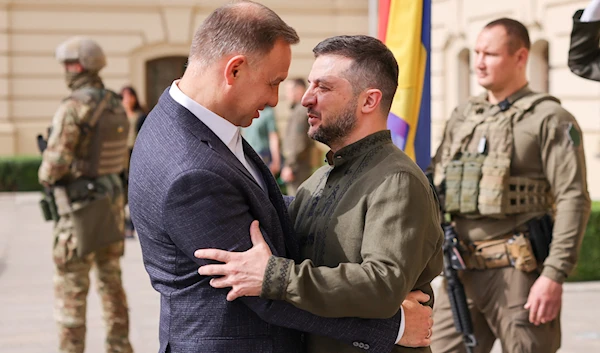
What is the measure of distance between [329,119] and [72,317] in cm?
330

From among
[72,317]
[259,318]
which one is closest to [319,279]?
[259,318]

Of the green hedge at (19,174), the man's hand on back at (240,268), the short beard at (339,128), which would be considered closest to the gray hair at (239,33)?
the short beard at (339,128)

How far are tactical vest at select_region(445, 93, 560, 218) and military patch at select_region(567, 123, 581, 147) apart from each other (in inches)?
7.9

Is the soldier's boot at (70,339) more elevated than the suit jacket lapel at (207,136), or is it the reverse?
the suit jacket lapel at (207,136)

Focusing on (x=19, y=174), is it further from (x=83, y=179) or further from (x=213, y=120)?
(x=213, y=120)

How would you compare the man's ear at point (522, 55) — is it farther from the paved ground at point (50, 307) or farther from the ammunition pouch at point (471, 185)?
the paved ground at point (50, 307)

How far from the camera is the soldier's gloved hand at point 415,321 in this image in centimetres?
282

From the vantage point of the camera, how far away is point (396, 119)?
4.62 m

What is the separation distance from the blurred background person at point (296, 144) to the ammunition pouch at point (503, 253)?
6515mm

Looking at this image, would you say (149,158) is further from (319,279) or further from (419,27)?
(419,27)

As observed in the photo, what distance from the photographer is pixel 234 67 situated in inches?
108

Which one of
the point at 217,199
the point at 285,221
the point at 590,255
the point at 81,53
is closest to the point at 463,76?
the point at 590,255

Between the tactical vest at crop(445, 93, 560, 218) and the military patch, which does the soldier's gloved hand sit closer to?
the tactical vest at crop(445, 93, 560, 218)

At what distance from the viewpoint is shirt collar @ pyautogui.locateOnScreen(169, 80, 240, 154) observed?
2773 millimetres
